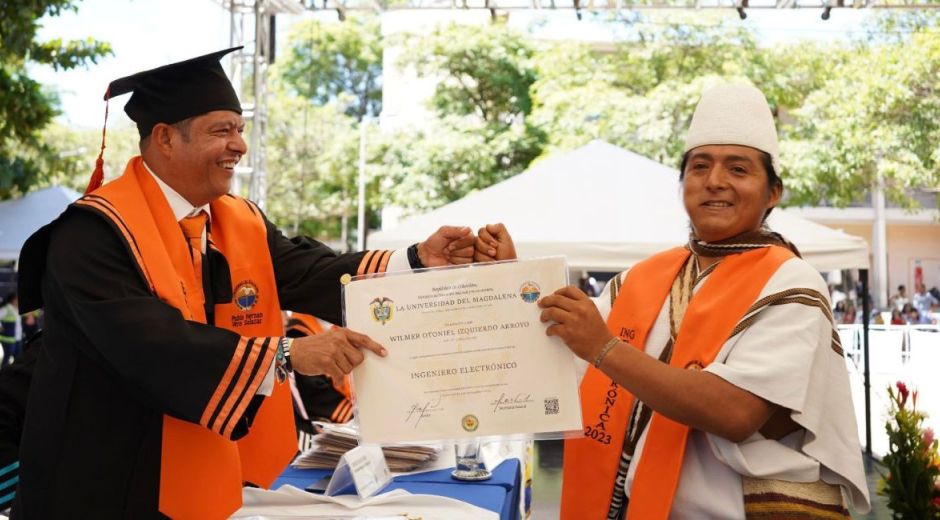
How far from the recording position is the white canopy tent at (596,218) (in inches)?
276

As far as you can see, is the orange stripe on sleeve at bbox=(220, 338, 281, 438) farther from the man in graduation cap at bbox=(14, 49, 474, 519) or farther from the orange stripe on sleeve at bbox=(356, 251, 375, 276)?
the orange stripe on sleeve at bbox=(356, 251, 375, 276)

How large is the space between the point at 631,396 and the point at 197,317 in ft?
→ 3.59

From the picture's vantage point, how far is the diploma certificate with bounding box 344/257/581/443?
6.93 feet

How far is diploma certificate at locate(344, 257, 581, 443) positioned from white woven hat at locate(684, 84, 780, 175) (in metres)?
0.48

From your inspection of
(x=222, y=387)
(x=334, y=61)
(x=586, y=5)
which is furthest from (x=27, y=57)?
(x=334, y=61)

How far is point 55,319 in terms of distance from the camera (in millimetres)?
2303

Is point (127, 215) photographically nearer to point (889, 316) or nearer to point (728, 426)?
point (728, 426)

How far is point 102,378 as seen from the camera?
7.45ft

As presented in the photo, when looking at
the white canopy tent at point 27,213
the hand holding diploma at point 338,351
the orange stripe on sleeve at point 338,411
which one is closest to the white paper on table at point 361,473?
the hand holding diploma at point 338,351

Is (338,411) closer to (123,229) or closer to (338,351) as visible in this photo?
(123,229)

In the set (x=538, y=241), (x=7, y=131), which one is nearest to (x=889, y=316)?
(x=538, y=241)

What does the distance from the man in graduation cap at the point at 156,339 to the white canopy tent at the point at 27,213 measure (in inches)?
452

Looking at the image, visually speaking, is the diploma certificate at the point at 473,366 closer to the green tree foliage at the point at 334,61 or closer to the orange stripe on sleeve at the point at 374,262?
the orange stripe on sleeve at the point at 374,262

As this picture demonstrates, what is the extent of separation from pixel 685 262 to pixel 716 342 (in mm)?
339
